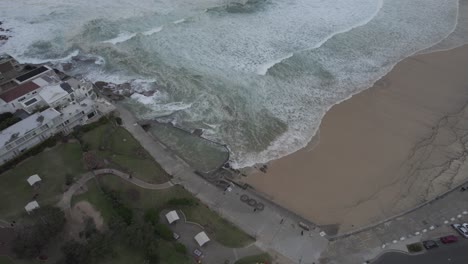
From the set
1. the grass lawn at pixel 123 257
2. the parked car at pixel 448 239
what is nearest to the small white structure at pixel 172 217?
the grass lawn at pixel 123 257

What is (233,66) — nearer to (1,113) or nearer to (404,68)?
(404,68)

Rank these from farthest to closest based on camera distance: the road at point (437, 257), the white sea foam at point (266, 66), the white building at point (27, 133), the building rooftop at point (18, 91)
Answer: the white sea foam at point (266, 66)
the building rooftop at point (18, 91)
the white building at point (27, 133)
the road at point (437, 257)

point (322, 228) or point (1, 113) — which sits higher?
point (1, 113)

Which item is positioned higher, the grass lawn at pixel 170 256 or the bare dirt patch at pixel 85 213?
the bare dirt patch at pixel 85 213

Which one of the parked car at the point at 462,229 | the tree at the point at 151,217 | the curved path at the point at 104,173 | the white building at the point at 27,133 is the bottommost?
the parked car at the point at 462,229

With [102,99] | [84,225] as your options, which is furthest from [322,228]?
[102,99]

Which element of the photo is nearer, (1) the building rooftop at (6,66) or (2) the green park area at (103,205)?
(2) the green park area at (103,205)

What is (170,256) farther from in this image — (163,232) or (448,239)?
(448,239)

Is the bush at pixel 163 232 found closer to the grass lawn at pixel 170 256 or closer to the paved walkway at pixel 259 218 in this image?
the grass lawn at pixel 170 256
